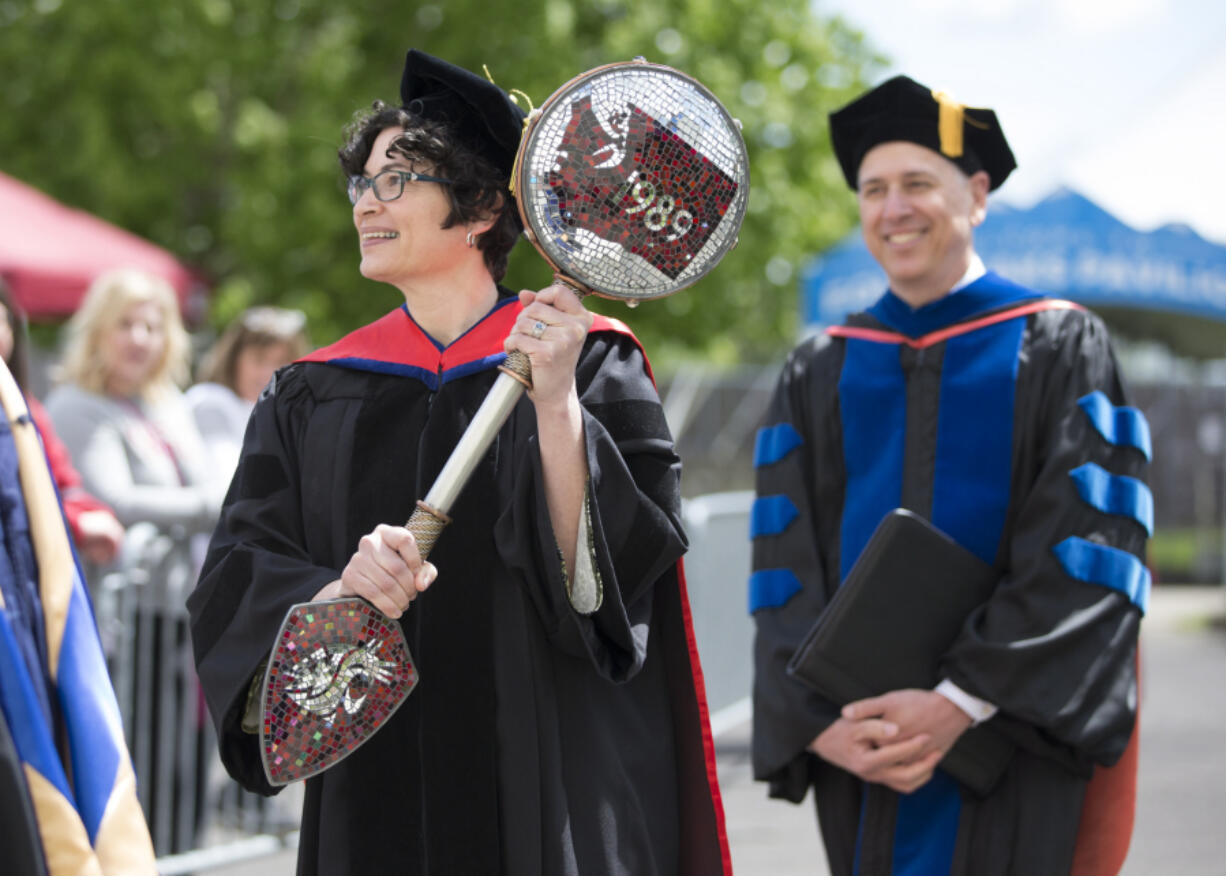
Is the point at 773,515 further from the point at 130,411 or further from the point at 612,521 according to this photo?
the point at 130,411

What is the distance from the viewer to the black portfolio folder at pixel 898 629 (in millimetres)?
3137

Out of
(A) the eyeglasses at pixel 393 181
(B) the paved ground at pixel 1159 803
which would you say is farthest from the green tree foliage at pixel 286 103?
(A) the eyeglasses at pixel 393 181

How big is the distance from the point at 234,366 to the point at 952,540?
370 centimetres

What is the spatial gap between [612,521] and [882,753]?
1070 millimetres

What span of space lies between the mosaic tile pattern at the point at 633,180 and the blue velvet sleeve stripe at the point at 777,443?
116cm

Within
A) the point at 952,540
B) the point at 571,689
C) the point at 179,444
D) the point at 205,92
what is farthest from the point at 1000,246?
the point at 571,689

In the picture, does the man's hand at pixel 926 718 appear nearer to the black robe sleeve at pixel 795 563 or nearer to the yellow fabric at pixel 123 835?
the black robe sleeve at pixel 795 563

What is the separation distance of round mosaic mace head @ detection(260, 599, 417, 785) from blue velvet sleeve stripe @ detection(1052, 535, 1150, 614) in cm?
166

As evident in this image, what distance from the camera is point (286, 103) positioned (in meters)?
16.2

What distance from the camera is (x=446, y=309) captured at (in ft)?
8.71

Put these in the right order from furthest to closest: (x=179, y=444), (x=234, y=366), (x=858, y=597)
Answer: (x=234, y=366) → (x=179, y=444) → (x=858, y=597)

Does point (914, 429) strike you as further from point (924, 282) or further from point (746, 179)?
point (746, 179)

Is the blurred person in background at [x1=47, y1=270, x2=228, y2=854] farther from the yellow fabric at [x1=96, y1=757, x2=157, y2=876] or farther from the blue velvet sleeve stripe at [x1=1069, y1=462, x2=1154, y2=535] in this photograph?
the blue velvet sleeve stripe at [x1=1069, y1=462, x2=1154, y2=535]

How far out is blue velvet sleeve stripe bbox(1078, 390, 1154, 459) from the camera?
3238 mm
